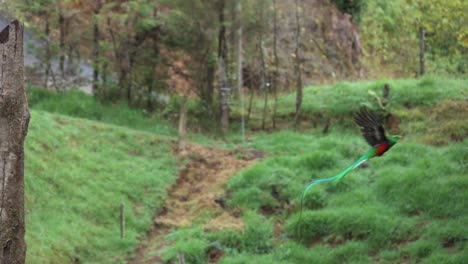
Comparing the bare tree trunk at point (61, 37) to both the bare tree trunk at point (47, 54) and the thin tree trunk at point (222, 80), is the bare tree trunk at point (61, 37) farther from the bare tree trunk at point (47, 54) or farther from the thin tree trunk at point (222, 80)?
the thin tree trunk at point (222, 80)

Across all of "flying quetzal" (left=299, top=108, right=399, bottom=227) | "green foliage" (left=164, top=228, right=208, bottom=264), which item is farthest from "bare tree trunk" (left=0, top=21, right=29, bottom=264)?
"green foliage" (left=164, top=228, right=208, bottom=264)

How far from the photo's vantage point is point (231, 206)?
10.9m

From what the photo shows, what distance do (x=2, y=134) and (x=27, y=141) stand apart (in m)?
6.69

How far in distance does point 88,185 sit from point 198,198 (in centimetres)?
200

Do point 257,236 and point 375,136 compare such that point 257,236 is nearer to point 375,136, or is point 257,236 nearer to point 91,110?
point 375,136

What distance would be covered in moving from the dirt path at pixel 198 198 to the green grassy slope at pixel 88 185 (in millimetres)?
221

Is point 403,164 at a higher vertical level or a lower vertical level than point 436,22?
lower

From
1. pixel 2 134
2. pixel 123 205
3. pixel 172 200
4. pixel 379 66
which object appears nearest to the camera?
pixel 2 134

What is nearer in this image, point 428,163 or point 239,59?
point 428,163

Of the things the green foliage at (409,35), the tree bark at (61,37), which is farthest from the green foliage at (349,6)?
the tree bark at (61,37)

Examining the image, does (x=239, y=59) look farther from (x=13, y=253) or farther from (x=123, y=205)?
(x=13, y=253)

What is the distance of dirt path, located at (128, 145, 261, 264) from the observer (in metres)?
9.99

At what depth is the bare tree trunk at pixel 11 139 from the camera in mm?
4527

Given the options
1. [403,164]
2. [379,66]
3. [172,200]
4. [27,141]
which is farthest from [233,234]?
[379,66]
